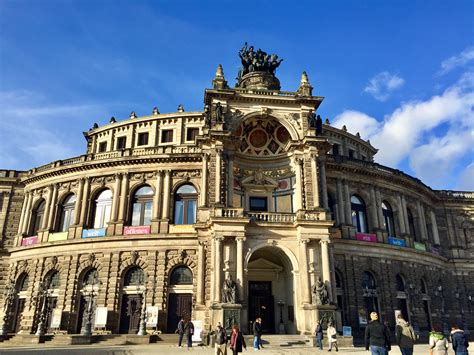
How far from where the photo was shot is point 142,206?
117ft

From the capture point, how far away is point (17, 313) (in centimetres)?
3606

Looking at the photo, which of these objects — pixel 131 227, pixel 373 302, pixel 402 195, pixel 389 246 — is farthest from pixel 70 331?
pixel 402 195

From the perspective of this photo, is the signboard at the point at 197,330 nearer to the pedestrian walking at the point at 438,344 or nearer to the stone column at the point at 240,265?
the stone column at the point at 240,265

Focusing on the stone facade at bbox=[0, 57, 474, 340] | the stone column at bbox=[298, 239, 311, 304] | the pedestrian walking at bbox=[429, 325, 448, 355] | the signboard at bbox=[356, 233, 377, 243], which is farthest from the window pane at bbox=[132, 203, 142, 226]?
the pedestrian walking at bbox=[429, 325, 448, 355]

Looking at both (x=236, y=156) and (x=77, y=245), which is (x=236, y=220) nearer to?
(x=236, y=156)

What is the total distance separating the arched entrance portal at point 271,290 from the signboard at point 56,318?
15.6 m

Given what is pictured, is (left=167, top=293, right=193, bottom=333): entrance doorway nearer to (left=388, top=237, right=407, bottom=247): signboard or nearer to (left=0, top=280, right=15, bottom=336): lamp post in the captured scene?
(left=0, top=280, right=15, bottom=336): lamp post

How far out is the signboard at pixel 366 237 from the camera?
36062 mm

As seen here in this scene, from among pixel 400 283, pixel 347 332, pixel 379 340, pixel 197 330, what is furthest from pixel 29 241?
pixel 379 340

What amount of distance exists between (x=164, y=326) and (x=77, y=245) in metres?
11.0

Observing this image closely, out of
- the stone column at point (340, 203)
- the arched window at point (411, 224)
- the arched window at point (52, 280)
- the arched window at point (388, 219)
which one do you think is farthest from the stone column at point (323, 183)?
the arched window at point (52, 280)

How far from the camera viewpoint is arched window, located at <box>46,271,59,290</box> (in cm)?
3525

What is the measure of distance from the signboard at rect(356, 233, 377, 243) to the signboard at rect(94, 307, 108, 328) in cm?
2244

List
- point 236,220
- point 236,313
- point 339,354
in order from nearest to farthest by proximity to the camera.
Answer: point 339,354 < point 236,313 < point 236,220
